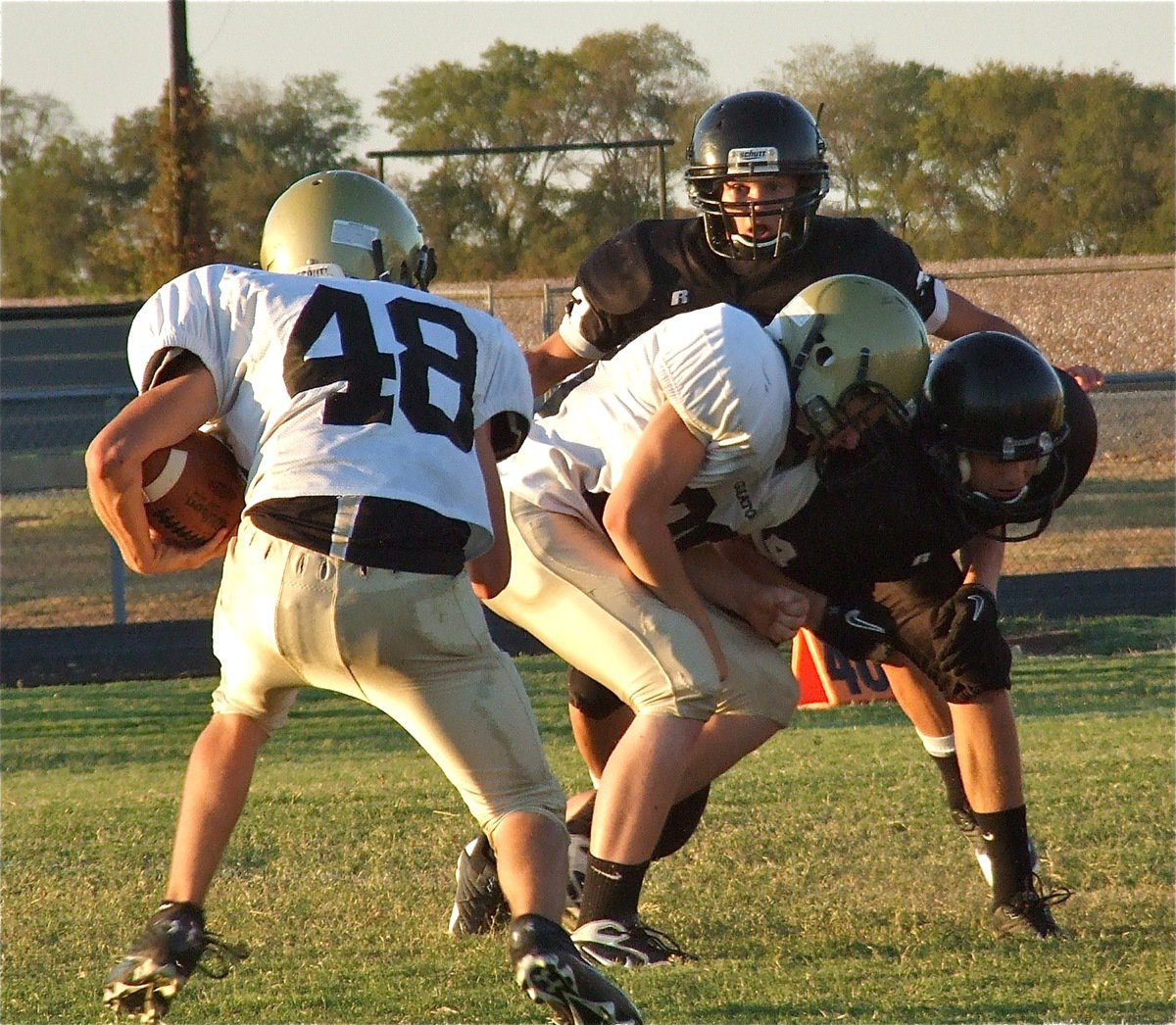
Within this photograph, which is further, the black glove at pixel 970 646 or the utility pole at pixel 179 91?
the utility pole at pixel 179 91

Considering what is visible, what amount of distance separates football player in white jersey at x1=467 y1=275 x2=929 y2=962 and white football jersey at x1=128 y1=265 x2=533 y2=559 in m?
0.62

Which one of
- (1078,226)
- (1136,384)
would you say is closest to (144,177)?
(1078,226)

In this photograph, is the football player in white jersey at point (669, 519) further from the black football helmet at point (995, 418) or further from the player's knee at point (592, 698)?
the player's knee at point (592, 698)

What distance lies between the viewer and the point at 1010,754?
3.92 meters

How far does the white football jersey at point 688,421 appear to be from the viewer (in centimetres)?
351

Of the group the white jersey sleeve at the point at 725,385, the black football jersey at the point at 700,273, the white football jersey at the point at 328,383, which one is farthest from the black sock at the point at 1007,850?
the white football jersey at the point at 328,383

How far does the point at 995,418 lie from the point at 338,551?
1.56 meters

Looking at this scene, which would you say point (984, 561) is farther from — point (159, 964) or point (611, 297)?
point (159, 964)

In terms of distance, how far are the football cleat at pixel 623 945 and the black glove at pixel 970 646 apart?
864mm

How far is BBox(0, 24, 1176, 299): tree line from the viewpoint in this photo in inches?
750

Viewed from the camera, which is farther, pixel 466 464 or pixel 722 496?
pixel 722 496

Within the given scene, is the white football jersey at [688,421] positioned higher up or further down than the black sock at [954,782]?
higher up

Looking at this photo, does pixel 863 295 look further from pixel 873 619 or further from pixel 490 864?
pixel 490 864

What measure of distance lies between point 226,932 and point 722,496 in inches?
57.4
